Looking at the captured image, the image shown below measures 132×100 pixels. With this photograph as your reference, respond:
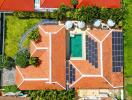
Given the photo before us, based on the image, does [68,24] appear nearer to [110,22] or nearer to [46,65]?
[110,22]

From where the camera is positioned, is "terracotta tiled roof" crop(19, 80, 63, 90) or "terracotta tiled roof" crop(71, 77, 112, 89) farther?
"terracotta tiled roof" crop(71, 77, 112, 89)

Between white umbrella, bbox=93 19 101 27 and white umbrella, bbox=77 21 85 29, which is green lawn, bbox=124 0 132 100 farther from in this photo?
white umbrella, bbox=77 21 85 29

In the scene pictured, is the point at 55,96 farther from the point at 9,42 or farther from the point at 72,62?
the point at 9,42

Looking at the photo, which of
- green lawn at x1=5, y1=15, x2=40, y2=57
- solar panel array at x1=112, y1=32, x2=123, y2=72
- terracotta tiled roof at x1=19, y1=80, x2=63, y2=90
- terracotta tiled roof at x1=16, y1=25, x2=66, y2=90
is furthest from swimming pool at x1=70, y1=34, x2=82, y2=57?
green lawn at x1=5, y1=15, x2=40, y2=57

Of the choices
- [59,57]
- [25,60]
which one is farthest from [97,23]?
[25,60]

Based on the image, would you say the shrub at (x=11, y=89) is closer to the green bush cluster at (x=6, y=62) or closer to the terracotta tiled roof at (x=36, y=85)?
the terracotta tiled roof at (x=36, y=85)

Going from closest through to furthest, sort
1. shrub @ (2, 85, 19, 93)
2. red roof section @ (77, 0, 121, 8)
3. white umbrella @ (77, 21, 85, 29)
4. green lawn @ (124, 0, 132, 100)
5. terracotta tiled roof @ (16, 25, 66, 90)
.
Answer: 1. terracotta tiled roof @ (16, 25, 66, 90)
2. shrub @ (2, 85, 19, 93)
3. red roof section @ (77, 0, 121, 8)
4. white umbrella @ (77, 21, 85, 29)
5. green lawn @ (124, 0, 132, 100)

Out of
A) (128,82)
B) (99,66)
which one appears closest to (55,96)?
(99,66)
